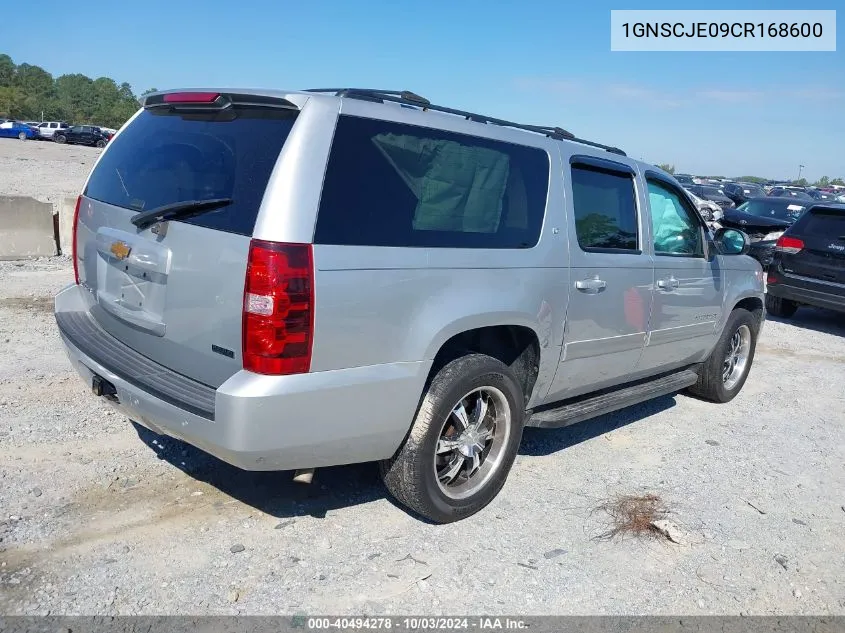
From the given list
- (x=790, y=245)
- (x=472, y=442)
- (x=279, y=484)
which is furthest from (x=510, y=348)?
(x=790, y=245)

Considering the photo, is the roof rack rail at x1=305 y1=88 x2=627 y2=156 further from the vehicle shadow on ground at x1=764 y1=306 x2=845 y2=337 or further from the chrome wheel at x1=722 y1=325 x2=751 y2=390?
the vehicle shadow on ground at x1=764 y1=306 x2=845 y2=337

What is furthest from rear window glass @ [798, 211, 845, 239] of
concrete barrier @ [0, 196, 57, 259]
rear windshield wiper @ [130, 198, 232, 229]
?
concrete barrier @ [0, 196, 57, 259]

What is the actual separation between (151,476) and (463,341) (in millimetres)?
1842

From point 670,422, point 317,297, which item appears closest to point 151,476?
point 317,297

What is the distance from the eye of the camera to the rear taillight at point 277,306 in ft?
9.27

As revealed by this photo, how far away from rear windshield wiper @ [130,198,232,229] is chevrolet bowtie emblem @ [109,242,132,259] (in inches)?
5.8

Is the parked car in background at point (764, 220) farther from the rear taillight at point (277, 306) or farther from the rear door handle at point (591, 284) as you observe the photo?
the rear taillight at point (277, 306)

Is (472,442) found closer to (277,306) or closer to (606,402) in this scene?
(606,402)

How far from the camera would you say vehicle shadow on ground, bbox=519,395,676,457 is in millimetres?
4922

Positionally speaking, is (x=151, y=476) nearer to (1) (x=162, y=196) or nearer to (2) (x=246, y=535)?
(2) (x=246, y=535)

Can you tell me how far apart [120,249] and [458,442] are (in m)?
1.88

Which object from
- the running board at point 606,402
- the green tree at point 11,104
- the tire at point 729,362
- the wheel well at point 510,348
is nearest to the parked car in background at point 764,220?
the tire at point 729,362

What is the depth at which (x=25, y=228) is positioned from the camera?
9258 mm

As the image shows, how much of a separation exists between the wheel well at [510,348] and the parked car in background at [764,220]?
36.3ft
